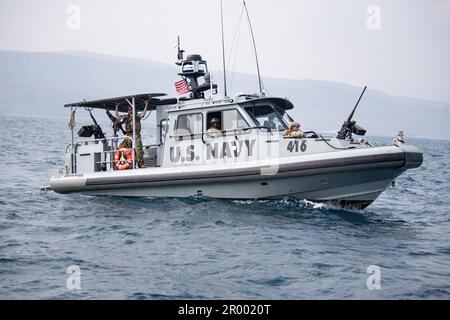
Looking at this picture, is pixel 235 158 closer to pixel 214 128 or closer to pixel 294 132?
pixel 214 128

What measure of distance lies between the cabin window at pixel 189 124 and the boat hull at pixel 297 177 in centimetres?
106

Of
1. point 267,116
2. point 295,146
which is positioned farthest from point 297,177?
point 267,116

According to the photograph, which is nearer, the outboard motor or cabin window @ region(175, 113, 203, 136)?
cabin window @ region(175, 113, 203, 136)

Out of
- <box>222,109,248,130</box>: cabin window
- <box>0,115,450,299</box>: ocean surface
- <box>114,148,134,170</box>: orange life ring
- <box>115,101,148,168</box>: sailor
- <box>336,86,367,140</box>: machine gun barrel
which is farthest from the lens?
<box>115,101,148,168</box>: sailor


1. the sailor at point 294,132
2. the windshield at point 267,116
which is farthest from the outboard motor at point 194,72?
the sailor at point 294,132

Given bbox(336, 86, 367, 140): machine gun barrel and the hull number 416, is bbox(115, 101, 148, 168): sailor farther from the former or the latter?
bbox(336, 86, 367, 140): machine gun barrel

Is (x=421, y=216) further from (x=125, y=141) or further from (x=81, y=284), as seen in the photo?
(x=81, y=284)

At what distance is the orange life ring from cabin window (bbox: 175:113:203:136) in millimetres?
1375

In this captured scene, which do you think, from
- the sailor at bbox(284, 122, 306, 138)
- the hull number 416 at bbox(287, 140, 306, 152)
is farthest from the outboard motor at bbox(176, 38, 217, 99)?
the hull number 416 at bbox(287, 140, 306, 152)

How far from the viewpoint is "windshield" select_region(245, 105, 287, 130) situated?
13.6 metres
